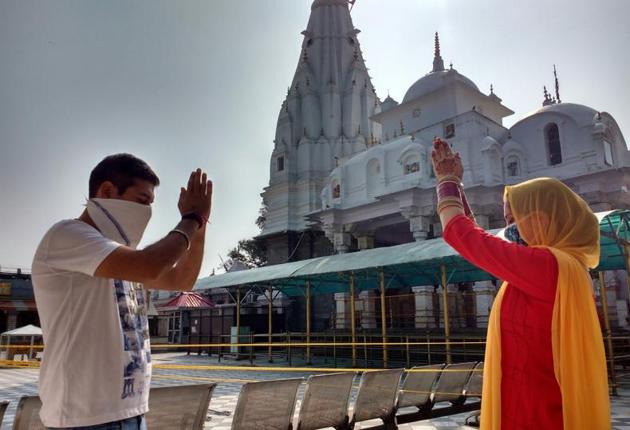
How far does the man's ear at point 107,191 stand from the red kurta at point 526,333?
1565 millimetres

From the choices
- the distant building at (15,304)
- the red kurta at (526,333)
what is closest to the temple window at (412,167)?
the red kurta at (526,333)

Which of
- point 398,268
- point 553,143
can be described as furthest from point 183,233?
point 553,143

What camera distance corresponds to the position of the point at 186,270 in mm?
2207

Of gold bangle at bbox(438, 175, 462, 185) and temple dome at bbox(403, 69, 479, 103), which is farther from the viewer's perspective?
temple dome at bbox(403, 69, 479, 103)

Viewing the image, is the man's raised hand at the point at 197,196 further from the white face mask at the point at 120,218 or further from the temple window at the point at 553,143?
the temple window at the point at 553,143

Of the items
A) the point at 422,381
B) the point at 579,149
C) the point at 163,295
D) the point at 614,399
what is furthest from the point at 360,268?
the point at 163,295

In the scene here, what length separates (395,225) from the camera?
909 inches

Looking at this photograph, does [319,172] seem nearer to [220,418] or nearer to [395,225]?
[395,225]

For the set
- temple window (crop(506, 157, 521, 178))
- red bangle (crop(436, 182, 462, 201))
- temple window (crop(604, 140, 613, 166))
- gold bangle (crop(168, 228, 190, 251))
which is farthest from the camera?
temple window (crop(506, 157, 521, 178))

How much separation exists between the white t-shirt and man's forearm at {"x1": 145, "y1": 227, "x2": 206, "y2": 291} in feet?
1.10

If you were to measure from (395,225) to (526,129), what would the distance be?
6.96 meters

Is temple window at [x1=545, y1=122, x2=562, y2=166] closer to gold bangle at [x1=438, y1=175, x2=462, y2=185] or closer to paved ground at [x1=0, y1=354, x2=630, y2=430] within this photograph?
paved ground at [x1=0, y1=354, x2=630, y2=430]

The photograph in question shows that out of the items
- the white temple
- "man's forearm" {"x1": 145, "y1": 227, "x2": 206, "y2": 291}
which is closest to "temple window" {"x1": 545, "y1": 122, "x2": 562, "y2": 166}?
the white temple

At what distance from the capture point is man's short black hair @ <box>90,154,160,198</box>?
198cm
